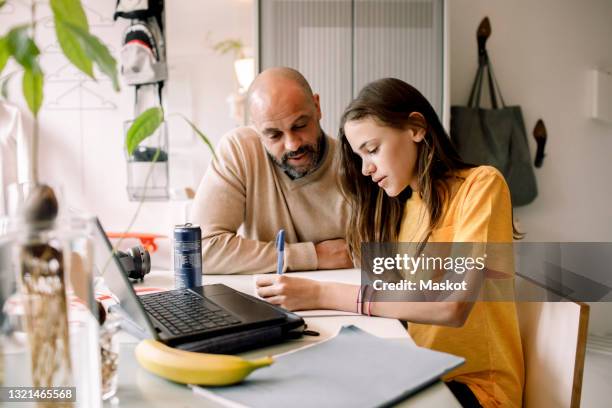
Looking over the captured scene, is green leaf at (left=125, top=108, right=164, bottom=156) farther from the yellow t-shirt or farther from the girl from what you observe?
the yellow t-shirt

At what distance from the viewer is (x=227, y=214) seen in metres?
1.65

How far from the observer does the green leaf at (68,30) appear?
50 cm

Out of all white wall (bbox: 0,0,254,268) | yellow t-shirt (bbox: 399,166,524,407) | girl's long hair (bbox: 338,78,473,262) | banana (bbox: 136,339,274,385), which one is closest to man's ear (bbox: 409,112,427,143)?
girl's long hair (bbox: 338,78,473,262)

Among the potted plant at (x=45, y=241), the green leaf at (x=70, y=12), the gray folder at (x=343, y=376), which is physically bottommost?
the gray folder at (x=343, y=376)

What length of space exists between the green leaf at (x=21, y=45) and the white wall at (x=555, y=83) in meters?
2.61

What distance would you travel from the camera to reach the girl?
105cm

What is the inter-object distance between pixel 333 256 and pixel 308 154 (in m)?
0.34

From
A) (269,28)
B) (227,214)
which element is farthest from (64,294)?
(269,28)

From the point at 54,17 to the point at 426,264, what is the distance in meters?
1.03

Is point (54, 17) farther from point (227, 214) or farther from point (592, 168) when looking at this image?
point (592, 168)

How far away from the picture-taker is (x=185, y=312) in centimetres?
91

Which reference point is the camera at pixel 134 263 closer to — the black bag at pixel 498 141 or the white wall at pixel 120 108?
the white wall at pixel 120 108

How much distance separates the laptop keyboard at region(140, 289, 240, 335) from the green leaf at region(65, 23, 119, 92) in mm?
438

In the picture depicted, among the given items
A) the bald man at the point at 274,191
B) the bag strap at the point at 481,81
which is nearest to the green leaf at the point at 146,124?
the bald man at the point at 274,191
